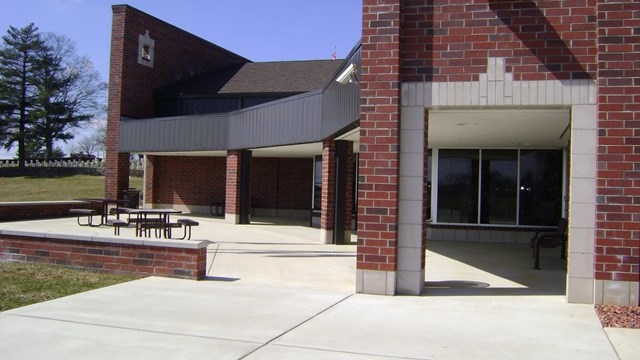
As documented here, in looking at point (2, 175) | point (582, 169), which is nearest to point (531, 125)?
point (582, 169)

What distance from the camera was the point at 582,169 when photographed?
7625 mm

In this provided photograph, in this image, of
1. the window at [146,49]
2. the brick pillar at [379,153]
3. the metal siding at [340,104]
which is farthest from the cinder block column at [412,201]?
the window at [146,49]

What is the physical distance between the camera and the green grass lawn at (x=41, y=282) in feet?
24.4

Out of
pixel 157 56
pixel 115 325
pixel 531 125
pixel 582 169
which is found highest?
pixel 157 56

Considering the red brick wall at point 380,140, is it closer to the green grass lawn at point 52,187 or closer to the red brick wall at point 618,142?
the red brick wall at point 618,142

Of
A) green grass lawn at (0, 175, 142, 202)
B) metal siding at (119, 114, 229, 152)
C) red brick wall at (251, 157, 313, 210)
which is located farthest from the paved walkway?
green grass lawn at (0, 175, 142, 202)

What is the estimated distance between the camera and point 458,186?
665 inches

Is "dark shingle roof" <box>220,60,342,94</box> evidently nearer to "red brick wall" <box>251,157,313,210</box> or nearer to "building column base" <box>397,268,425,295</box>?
"red brick wall" <box>251,157,313,210</box>

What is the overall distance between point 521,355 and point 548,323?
4.80 feet

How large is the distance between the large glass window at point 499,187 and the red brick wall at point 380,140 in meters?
9.35

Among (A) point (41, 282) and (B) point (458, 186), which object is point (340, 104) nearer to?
(B) point (458, 186)

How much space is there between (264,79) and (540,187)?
1618 centimetres

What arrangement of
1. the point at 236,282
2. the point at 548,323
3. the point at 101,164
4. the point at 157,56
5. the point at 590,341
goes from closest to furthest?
the point at 590,341 → the point at 548,323 → the point at 236,282 → the point at 157,56 → the point at 101,164

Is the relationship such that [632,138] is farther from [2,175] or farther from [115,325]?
[2,175]
